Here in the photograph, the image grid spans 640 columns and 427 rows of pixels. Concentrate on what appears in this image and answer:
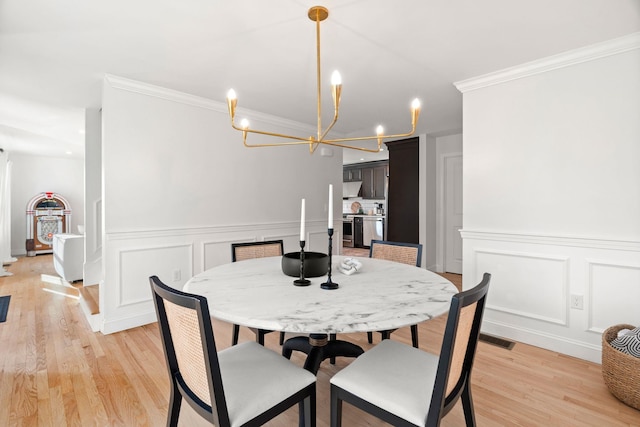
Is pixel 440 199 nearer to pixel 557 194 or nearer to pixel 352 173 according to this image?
pixel 557 194

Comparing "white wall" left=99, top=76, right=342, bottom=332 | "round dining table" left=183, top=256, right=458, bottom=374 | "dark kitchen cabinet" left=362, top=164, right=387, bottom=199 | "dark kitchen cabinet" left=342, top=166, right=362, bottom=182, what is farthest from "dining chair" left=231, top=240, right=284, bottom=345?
"dark kitchen cabinet" left=342, top=166, right=362, bottom=182

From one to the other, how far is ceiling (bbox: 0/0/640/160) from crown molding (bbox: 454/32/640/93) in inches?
2.8

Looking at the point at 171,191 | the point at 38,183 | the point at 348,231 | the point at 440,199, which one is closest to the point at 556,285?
the point at 440,199

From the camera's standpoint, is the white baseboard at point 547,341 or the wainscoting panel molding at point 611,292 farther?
the white baseboard at point 547,341

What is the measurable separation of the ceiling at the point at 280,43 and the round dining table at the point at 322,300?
152 centimetres

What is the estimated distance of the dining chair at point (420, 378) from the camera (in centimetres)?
100

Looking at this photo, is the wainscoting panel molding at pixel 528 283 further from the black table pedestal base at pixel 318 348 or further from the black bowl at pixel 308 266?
the black bowl at pixel 308 266

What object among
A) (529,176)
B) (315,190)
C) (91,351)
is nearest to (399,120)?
(315,190)

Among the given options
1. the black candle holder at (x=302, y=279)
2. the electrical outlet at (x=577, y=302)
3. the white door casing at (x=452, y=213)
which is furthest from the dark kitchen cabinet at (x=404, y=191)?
the black candle holder at (x=302, y=279)

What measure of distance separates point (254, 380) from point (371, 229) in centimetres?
674

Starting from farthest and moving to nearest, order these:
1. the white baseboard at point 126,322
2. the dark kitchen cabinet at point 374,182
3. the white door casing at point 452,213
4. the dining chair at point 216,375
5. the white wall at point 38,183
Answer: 1. the dark kitchen cabinet at point 374,182
2. the white wall at point 38,183
3. the white door casing at point 452,213
4. the white baseboard at point 126,322
5. the dining chair at point 216,375

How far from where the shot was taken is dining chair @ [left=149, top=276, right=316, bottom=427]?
0.99 m

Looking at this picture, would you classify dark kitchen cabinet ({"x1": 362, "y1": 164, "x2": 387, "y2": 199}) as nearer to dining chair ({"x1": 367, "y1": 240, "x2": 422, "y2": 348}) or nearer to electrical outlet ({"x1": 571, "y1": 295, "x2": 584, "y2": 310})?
dining chair ({"x1": 367, "y1": 240, "x2": 422, "y2": 348})

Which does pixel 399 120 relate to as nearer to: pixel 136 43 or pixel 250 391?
pixel 136 43
